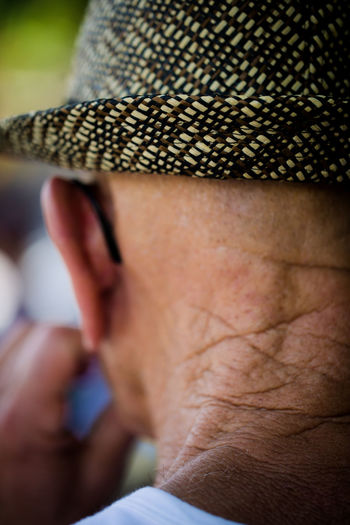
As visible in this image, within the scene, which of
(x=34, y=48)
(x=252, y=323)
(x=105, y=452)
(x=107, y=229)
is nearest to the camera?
(x=252, y=323)

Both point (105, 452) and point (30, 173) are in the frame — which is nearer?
point (105, 452)

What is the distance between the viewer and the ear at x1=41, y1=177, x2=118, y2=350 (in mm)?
924

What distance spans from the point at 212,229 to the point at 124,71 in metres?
0.33

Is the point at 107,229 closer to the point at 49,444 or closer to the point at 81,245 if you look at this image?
the point at 81,245

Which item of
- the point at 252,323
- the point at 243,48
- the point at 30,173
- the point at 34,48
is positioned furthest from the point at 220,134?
the point at 34,48

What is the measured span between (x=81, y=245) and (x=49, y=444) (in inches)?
41.7

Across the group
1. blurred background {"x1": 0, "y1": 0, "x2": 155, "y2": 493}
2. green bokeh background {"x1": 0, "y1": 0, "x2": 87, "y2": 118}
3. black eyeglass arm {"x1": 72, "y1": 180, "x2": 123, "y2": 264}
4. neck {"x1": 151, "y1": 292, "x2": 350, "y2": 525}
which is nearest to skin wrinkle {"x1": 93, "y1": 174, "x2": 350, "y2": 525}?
neck {"x1": 151, "y1": 292, "x2": 350, "y2": 525}

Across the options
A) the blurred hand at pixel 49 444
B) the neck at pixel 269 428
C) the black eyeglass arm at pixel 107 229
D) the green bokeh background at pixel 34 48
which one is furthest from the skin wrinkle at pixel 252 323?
the green bokeh background at pixel 34 48

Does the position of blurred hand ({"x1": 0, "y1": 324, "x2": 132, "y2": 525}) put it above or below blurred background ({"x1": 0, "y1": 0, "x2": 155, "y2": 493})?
below

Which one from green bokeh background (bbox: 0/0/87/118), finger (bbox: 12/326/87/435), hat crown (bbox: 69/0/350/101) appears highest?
green bokeh background (bbox: 0/0/87/118)

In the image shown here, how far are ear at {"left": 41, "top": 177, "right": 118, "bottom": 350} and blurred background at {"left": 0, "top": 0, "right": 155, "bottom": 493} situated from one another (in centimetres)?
238

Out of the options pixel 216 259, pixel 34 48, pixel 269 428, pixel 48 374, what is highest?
pixel 34 48

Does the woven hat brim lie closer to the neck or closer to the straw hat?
the straw hat

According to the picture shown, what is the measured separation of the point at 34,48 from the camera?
5.79m
